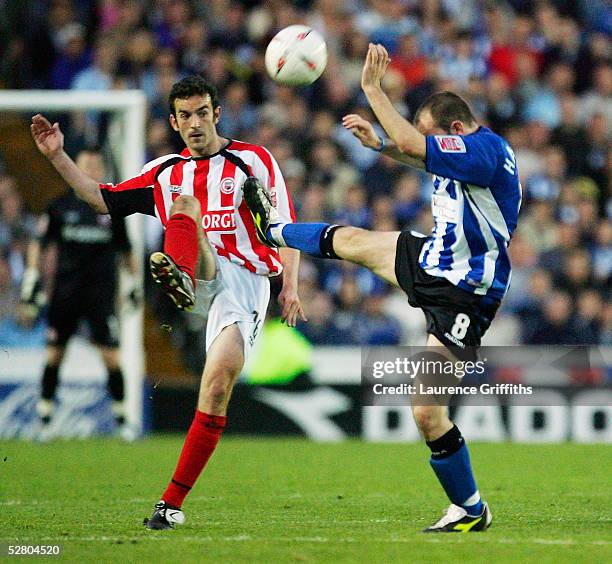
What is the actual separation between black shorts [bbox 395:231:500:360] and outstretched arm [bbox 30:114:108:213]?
194 centimetres

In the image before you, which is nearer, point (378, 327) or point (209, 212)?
point (209, 212)

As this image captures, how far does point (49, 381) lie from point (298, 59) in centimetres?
613

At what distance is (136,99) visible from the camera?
1317cm

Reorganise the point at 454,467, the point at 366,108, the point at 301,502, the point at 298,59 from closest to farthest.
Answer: the point at 454,467 < the point at 298,59 < the point at 301,502 < the point at 366,108

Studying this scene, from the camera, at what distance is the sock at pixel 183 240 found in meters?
7.02

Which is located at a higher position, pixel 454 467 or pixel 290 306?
pixel 290 306

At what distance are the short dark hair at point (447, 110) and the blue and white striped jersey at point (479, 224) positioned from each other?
117mm

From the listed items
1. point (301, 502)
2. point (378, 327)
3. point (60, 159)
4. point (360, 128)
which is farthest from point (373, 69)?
point (378, 327)

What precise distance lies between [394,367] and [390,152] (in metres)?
6.31

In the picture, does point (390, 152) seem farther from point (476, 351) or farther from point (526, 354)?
point (526, 354)

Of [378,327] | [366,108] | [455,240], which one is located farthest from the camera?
[366,108]

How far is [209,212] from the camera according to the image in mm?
7363

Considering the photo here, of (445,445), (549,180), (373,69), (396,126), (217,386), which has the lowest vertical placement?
(445,445)

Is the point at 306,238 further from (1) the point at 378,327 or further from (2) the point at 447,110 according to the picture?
(1) the point at 378,327
